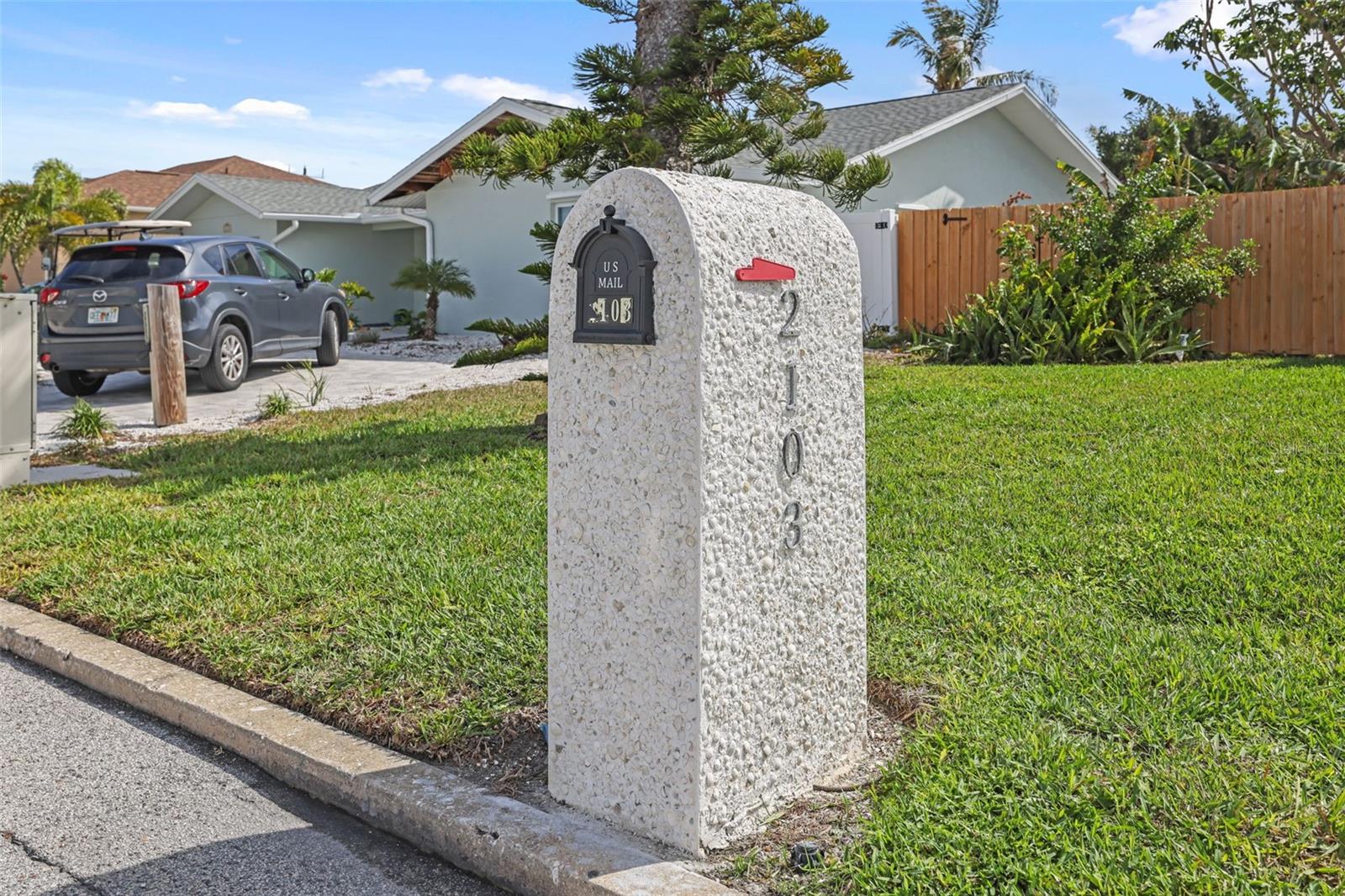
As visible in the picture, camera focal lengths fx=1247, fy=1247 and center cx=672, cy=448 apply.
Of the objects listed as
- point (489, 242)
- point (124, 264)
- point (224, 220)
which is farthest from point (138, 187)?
point (124, 264)

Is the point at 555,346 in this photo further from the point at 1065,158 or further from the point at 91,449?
the point at 1065,158

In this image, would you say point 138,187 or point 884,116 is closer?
point 884,116

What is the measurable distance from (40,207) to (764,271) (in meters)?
42.0

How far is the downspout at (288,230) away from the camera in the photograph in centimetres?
2664

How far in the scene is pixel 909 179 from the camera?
21469mm

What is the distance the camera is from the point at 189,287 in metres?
14.2

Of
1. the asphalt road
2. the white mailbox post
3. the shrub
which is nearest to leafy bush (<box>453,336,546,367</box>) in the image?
the shrub

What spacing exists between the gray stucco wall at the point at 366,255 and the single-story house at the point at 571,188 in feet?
0.22

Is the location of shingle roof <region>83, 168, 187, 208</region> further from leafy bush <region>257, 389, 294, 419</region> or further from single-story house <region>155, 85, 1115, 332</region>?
leafy bush <region>257, 389, 294, 419</region>

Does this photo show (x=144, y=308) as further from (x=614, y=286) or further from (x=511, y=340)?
(x=614, y=286)

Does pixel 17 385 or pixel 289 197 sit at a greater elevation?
pixel 289 197

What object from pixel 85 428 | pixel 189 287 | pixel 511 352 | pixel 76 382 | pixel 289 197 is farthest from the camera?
pixel 289 197

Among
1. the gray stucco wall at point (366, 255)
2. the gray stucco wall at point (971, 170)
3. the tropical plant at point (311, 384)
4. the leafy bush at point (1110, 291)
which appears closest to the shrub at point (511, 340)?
the tropical plant at point (311, 384)

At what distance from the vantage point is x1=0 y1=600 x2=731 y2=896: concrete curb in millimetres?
3303
